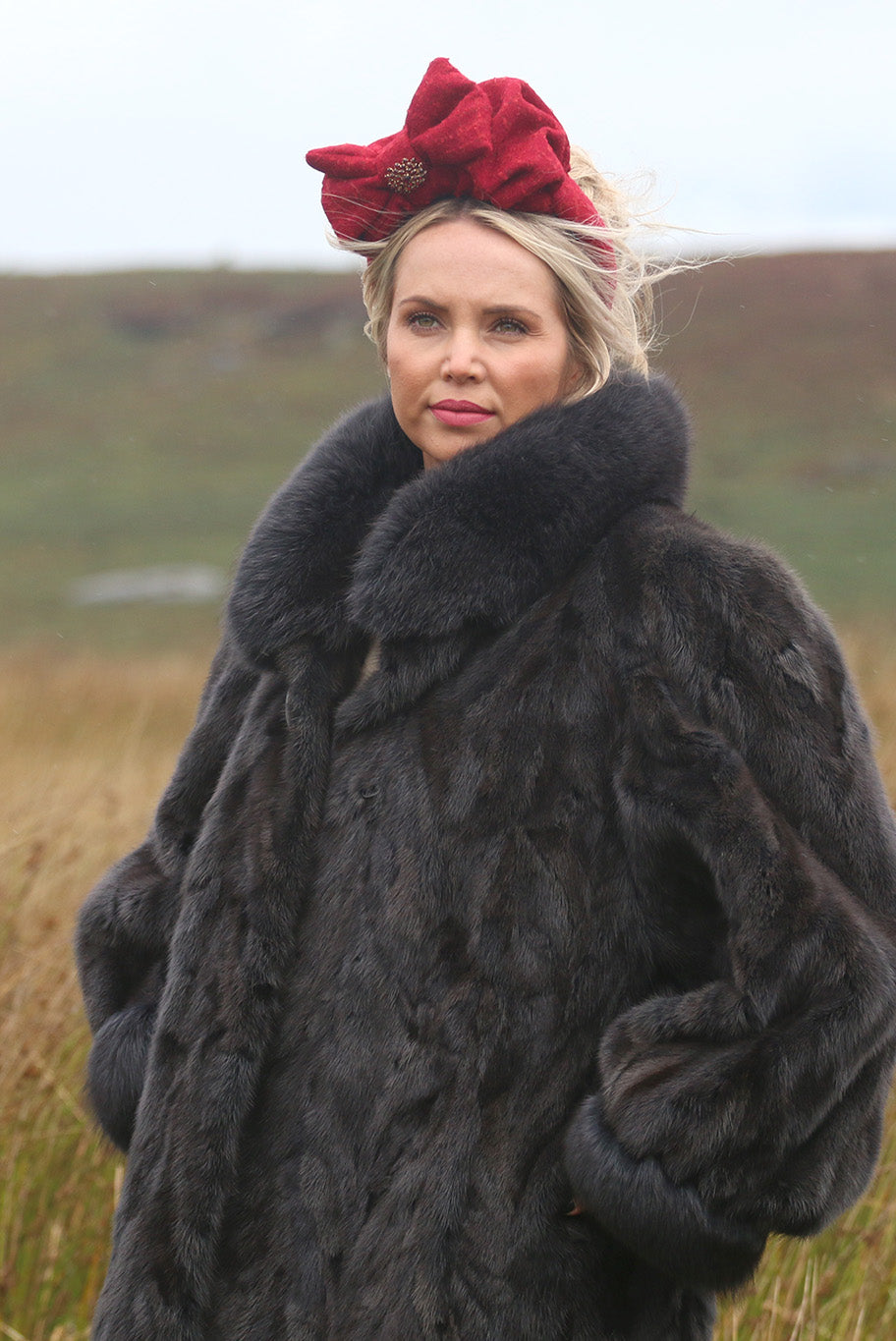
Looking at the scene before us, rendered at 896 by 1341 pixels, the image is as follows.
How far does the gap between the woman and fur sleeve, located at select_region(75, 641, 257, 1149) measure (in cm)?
10

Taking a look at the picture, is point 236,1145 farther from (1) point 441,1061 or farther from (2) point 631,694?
(2) point 631,694

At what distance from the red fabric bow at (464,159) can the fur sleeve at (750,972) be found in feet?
2.37

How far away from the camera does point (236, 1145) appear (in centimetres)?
187

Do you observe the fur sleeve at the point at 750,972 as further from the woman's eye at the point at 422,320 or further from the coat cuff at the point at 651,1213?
the woman's eye at the point at 422,320

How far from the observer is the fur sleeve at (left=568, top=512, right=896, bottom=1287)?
1602 millimetres

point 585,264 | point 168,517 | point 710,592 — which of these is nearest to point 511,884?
point 710,592

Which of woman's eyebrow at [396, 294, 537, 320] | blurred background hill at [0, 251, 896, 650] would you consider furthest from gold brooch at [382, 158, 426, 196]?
blurred background hill at [0, 251, 896, 650]

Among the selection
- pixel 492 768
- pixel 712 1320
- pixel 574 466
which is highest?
pixel 574 466

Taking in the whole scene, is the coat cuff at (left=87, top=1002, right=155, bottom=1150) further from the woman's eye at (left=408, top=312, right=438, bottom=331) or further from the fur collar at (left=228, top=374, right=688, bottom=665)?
the woman's eye at (left=408, top=312, right=438, bottom=331)

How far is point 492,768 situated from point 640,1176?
1.71ft

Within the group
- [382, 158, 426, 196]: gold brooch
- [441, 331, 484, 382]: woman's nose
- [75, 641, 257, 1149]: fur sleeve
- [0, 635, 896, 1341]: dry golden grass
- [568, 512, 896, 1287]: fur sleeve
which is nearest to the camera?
[568, 512, 896, 1287]: fur sleeve

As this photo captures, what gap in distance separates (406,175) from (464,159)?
108mm

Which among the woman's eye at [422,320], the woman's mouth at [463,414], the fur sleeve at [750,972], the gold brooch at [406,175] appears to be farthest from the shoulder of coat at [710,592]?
the gold brooch at [406,175]

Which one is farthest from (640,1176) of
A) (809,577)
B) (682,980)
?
(809,577)
